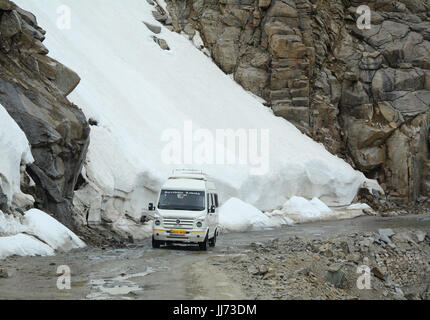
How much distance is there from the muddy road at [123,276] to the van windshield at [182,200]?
5.10 feet

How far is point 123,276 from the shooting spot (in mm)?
12016

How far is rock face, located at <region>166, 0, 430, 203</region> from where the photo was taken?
147 ft

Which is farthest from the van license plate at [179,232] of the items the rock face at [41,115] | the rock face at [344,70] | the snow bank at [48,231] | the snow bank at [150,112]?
the rock face at [344,70]

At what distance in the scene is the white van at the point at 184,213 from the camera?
1770cm

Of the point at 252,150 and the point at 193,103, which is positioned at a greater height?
the point at 193,103

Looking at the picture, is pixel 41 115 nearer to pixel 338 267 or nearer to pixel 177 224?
pixel 177 224

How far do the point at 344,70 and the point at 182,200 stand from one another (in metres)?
34.4

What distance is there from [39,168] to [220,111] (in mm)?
23061

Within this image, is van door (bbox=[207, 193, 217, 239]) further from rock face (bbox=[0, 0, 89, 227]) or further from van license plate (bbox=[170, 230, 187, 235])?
rock face (bbox=[0, 0, 89, 227])

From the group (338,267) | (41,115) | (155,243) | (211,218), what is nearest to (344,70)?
(211,218)

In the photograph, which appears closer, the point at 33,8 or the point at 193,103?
the point at 33,8

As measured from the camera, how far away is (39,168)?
19000 mm
